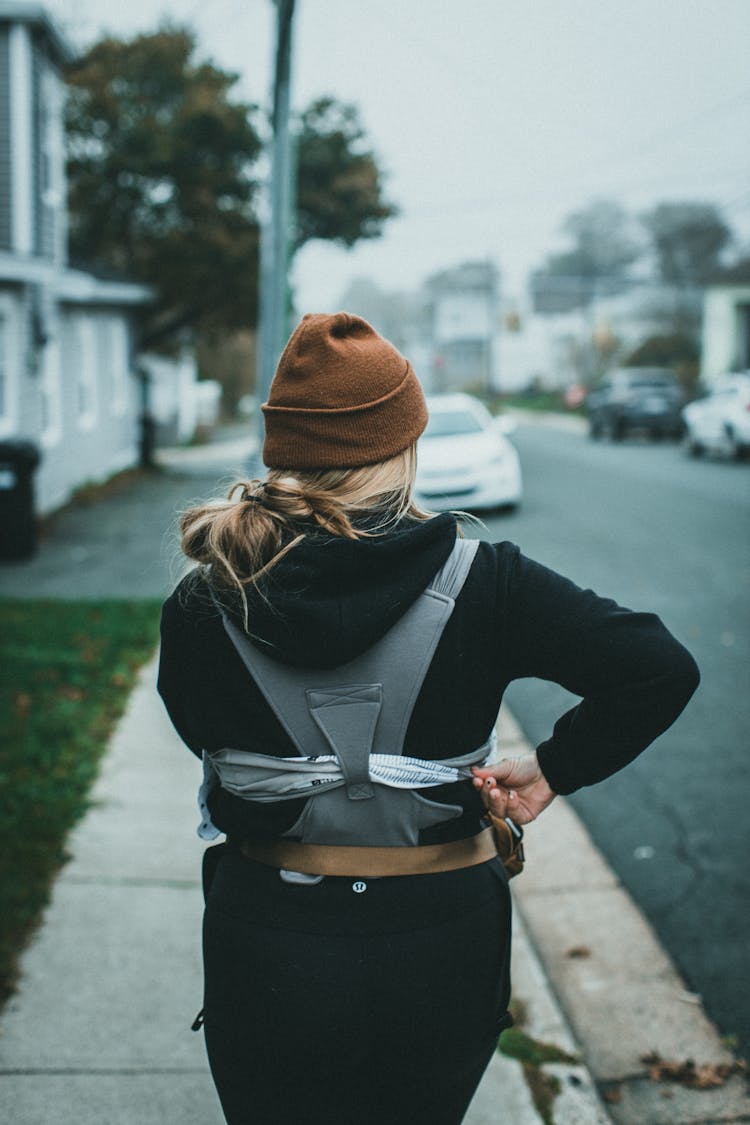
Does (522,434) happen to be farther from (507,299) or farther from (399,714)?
(507,299)

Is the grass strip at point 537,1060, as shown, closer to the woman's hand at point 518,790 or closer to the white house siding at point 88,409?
the woman's hand at point 518,790

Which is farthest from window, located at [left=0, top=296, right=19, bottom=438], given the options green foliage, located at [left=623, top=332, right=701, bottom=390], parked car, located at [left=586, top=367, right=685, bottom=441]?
green foliage, located at [left=623, top=332, right=701, bottom=390]

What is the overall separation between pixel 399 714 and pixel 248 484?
441 mm

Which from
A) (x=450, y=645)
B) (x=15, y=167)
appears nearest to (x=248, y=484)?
(x=450, y=645)

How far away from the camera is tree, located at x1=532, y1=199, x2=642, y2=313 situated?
8475 cm

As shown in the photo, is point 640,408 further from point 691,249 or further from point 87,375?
point 691,249

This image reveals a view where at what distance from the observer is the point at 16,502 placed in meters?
12.0

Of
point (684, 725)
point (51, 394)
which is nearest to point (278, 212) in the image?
point (684, 725)

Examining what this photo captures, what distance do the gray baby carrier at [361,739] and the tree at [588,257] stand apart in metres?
80.4

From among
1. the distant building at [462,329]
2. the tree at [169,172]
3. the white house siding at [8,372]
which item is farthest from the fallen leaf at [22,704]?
the distant building at [462,329]

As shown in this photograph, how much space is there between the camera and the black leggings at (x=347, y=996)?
1.67 metres

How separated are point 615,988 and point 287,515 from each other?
278cm

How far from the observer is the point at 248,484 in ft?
5.90

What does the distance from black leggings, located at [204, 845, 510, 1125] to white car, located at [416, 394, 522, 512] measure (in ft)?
39.4
